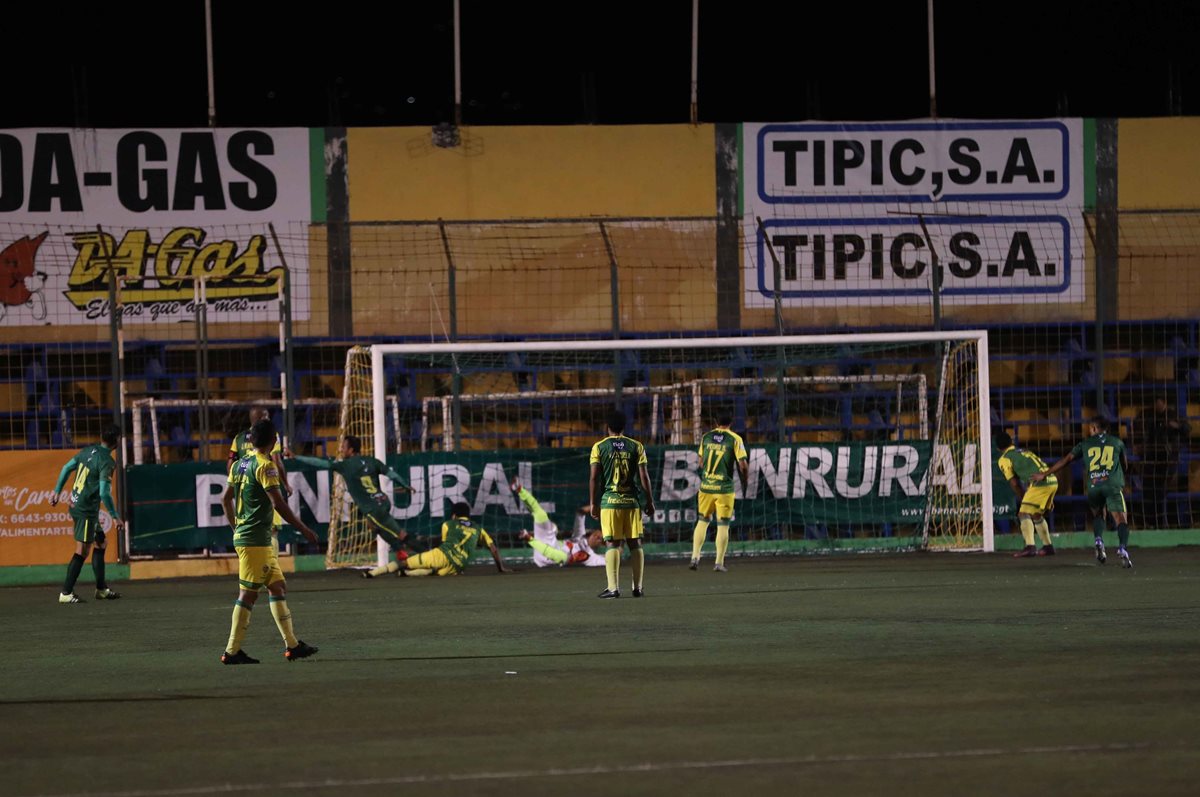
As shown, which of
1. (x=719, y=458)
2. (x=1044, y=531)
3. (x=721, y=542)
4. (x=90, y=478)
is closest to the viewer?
(x=90, y=478)

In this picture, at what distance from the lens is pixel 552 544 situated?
938 inches

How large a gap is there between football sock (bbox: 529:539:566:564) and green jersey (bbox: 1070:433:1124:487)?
7285mm

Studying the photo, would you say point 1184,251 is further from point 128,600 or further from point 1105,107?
point 128,600

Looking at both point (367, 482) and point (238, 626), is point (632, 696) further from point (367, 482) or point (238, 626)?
point (367, 482)

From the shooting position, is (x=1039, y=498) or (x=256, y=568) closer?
(x=256, y=568)

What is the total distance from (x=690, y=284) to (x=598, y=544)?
502 cm

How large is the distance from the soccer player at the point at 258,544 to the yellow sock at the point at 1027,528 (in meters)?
13.4

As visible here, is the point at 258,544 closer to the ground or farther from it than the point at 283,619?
farther from it

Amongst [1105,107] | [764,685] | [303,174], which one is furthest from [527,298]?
[764,685]

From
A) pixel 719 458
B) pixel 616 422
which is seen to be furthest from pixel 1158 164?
pixel 616 422

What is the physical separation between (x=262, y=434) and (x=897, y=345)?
15.5m

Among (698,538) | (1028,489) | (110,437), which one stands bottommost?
(698,538)

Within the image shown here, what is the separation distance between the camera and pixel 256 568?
1228 centimetres

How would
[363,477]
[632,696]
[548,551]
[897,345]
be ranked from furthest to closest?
[897,345] → [548,551] → [363,477] → [632,696]
